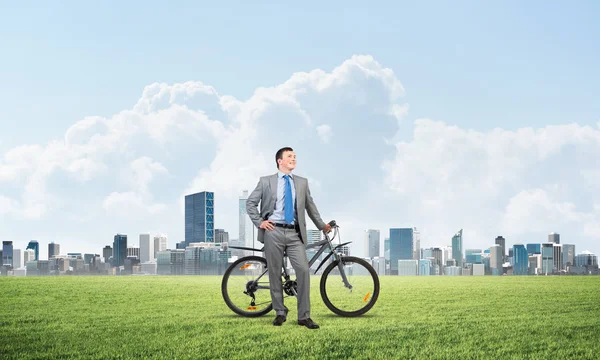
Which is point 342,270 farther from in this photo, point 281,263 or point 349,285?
point 281,263

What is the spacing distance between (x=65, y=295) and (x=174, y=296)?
2.87 meters

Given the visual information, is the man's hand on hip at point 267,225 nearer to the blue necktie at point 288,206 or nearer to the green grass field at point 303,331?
the blue necktie at point 288,206

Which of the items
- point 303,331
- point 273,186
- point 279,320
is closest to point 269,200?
point 273,186

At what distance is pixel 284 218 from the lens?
869cm

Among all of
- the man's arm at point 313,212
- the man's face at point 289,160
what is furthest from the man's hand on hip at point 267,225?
the man's face at point 289,160

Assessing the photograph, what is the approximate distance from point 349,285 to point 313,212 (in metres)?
1.47

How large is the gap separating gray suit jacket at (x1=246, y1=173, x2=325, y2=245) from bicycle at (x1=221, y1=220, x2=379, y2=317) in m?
0.82

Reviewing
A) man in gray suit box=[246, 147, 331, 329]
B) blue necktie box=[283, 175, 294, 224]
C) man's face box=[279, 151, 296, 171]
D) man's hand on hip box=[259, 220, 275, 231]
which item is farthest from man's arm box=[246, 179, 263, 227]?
man's face box=[279, 151, 296, 171]

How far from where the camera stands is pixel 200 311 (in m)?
10.6

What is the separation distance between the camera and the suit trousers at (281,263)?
8.61m

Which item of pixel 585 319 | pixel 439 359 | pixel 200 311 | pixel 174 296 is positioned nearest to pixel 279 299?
pixel 200 311

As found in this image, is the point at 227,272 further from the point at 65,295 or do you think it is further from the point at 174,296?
the point at 65,295

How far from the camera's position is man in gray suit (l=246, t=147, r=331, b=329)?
865 centimetres

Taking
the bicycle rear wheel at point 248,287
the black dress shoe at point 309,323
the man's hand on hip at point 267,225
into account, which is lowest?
the black dress shoe at point 309,323
